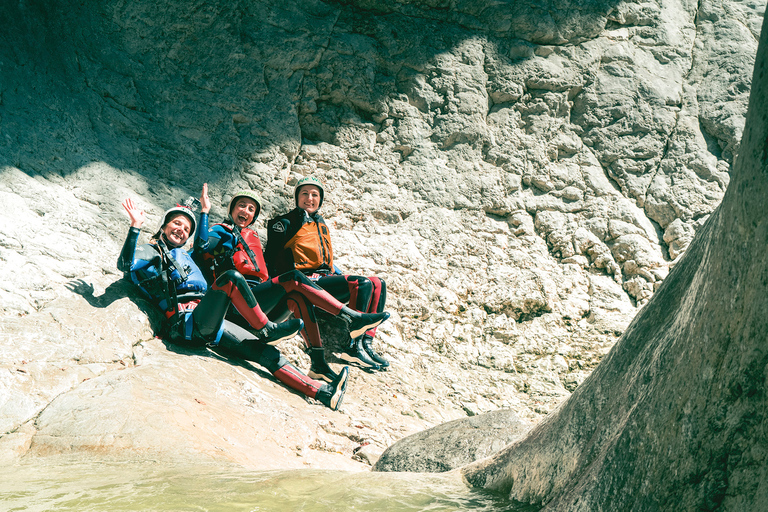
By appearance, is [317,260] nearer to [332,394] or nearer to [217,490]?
[332,394]

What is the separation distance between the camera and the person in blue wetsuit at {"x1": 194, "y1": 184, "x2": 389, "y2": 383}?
13.1 ft

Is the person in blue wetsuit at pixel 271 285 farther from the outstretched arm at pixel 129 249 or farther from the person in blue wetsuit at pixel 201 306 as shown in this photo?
the outstretched arm at pixel 129 249

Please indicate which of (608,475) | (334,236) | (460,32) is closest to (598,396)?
(608,475)

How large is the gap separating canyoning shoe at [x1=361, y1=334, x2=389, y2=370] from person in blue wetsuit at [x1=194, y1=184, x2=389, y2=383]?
332 mm

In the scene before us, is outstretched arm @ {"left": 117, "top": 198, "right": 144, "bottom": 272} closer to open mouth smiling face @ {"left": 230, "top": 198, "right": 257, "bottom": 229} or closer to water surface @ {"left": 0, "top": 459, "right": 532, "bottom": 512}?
open mouth smiling face @ {"left": 230, "top": 198, "right": 257, "bottom": 229}

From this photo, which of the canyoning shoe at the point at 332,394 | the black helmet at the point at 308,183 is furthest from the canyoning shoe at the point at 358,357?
the black helmet at the point at 308,183

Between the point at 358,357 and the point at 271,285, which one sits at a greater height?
the point at 271,285

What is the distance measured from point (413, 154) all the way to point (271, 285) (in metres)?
2.27

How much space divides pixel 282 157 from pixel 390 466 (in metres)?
3.30

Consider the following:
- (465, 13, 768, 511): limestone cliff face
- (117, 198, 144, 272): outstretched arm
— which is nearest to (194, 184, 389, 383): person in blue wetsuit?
(117, 198, 144, 272): outstretched arm

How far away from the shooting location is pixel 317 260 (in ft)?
14.6

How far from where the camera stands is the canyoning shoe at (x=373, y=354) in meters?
4.30

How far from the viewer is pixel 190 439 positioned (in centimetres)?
256

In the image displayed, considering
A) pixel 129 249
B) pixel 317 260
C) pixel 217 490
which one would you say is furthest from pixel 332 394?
pixel 217 490
